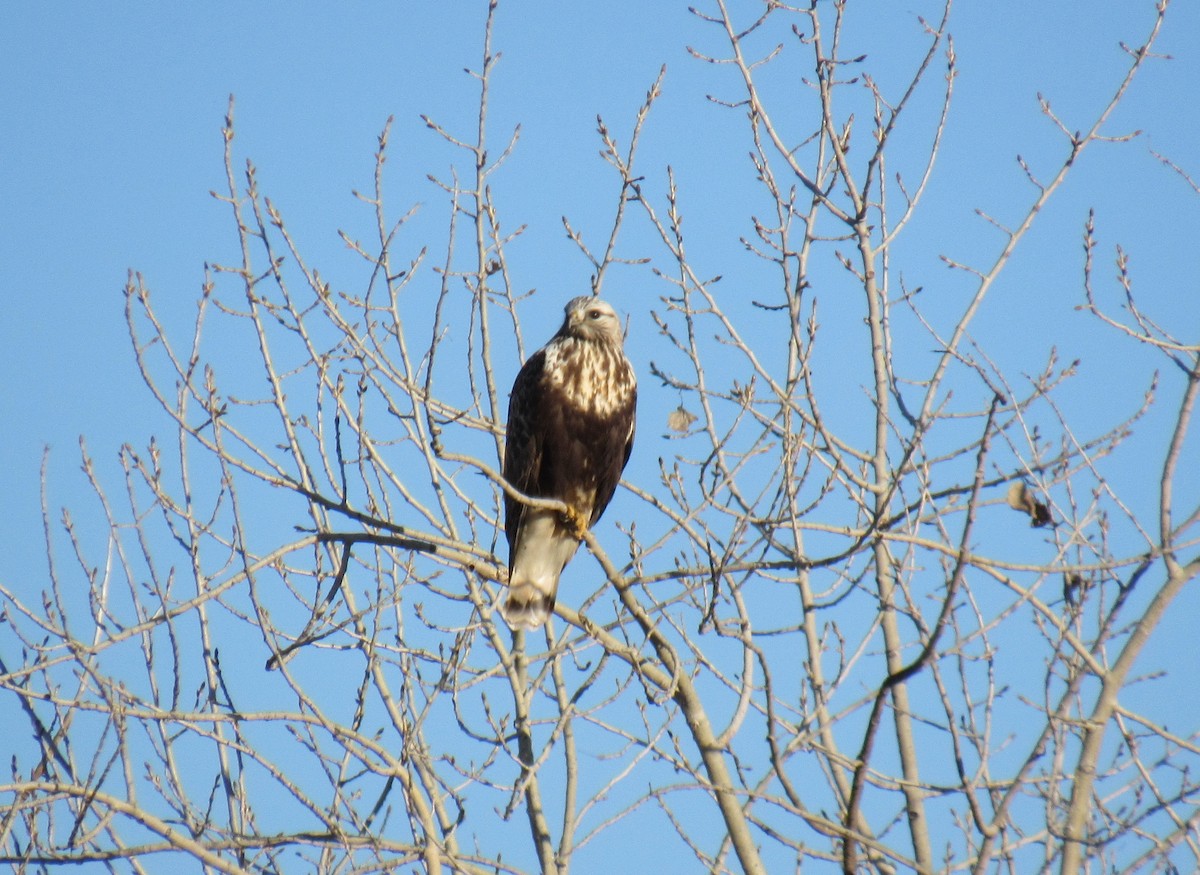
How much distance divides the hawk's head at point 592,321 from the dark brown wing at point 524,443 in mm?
182

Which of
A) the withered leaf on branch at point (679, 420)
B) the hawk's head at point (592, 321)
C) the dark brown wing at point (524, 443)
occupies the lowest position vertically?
the withered leaf on branch at point (679, 420)

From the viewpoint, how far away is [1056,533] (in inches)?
161

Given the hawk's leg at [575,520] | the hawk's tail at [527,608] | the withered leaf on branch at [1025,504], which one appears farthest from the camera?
the hawk's leg at [575,520]

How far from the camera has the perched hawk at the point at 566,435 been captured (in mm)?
5543

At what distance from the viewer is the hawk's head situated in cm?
568

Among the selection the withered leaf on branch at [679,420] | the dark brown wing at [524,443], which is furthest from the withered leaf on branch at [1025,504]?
the dark brown wing at [524,443]

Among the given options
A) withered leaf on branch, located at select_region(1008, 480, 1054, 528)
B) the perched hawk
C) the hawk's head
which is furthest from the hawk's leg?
withered leaf on branch, located at select_region(1008, 480, 1054, 528)

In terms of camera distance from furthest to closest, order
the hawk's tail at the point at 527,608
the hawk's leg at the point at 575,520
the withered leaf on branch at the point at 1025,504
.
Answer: the hawk's leg at the point at 575,520 < the hawk's tail at the point at 527,608 < the withered leaf on branch at the point at 1025,504

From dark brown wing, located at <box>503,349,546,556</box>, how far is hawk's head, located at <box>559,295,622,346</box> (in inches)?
7.2

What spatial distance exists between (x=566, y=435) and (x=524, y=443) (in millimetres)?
184

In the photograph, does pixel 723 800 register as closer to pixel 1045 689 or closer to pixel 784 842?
pixel 784 842

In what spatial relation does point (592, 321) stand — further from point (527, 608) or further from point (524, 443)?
point (527, 608)

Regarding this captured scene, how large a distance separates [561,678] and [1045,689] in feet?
6.17

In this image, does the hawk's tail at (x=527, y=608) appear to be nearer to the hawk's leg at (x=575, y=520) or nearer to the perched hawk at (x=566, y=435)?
the perched hawk at (x=566, y=435)
